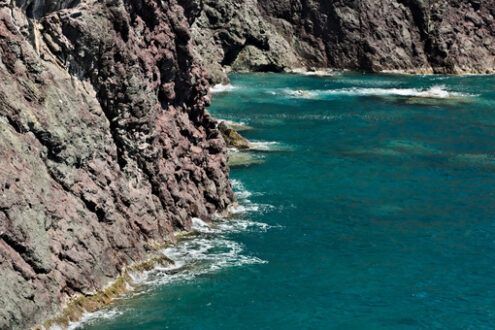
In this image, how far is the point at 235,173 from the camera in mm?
70188

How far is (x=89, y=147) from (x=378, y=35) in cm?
15513

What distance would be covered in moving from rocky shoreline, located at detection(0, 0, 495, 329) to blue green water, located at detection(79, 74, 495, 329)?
245 cm

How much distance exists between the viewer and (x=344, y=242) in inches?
1973

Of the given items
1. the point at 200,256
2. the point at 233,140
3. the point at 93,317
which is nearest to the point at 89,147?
the point at 93,317

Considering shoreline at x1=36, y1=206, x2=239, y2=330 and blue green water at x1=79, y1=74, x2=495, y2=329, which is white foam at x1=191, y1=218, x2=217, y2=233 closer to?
blue green water at x1=79, y1=74, x2=495, y2=329

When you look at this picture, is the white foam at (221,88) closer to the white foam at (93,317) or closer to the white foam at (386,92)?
the white foam at (386,92)

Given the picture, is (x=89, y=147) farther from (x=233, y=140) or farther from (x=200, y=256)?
(x=233, y=140)

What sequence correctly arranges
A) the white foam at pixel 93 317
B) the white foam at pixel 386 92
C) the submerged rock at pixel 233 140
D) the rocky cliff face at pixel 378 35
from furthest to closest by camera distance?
1. the rocky cliff face at pixel 378 35
2. the white foam at pixel 386 92
3. the submerged rock at pixel 233 140
4. the white foam at pixel 93 317

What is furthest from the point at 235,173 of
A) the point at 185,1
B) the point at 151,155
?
the point at 151,155

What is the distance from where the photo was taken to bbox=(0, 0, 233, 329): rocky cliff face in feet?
109

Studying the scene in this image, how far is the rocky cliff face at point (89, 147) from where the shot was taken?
3316 cm

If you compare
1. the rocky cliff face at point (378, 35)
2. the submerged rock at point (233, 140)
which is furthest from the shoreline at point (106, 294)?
the rocky cliff face at point (378, 35)

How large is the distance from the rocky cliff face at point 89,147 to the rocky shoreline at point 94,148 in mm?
79

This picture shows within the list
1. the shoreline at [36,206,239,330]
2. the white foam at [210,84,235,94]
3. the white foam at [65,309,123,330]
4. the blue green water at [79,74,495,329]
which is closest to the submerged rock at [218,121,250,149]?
the blue green water at [79,74,495,329]
